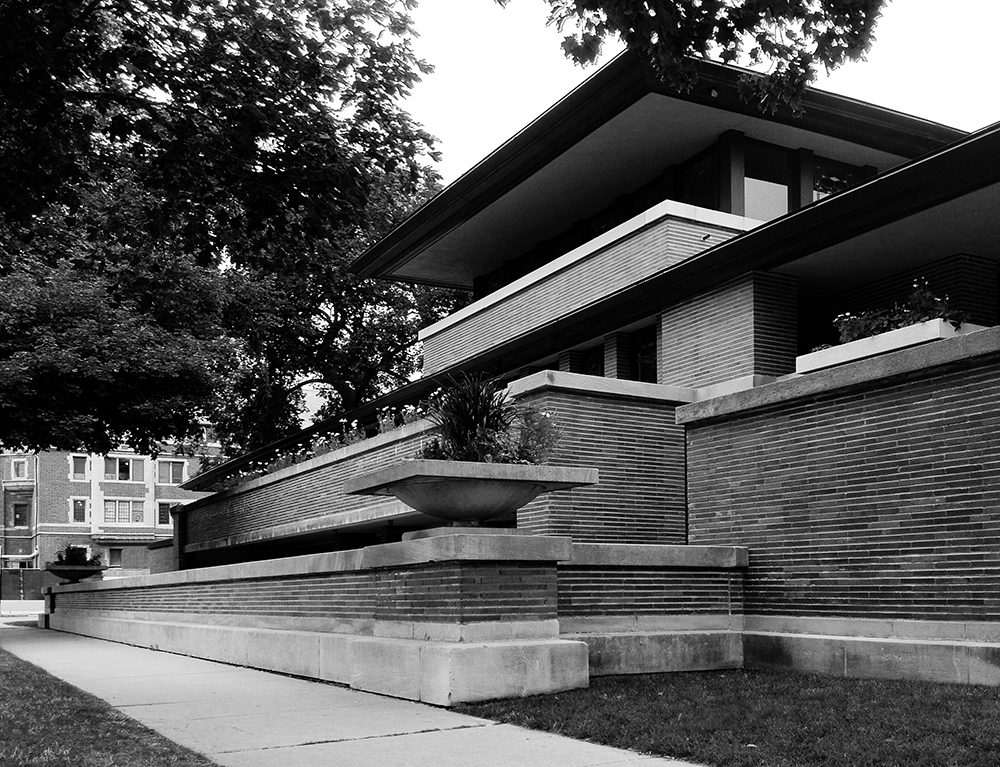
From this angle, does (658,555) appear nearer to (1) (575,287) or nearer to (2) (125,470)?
(1) (575,287)

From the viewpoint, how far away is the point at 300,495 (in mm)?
27094

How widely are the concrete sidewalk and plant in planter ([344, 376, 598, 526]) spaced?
195 centimetres

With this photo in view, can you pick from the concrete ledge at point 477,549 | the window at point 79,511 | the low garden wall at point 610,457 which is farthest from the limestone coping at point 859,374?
the window at point 79,511

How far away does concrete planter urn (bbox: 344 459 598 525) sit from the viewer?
33.1 feet

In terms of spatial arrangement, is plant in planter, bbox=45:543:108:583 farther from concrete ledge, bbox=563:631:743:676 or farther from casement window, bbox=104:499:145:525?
casement window, bbox=104:499:145:525

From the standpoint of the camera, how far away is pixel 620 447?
17.2m

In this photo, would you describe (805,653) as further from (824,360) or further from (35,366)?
(35,366)

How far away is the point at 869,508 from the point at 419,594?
16.2 ft

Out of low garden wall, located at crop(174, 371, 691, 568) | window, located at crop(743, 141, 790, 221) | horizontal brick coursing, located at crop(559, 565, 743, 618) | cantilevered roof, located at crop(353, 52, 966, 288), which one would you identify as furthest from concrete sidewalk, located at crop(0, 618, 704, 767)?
window, located at crop(743, 141, 790, 221)

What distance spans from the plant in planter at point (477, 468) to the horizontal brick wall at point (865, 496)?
2.97 m

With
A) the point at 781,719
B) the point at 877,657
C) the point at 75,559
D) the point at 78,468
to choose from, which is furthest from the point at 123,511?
the point at 781,719

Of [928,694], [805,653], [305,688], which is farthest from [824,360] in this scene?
[305,688]

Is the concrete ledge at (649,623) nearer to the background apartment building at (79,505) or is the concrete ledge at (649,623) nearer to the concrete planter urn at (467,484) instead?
the concrete planter urn at (467,484)

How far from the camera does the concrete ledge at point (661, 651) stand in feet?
36.5
